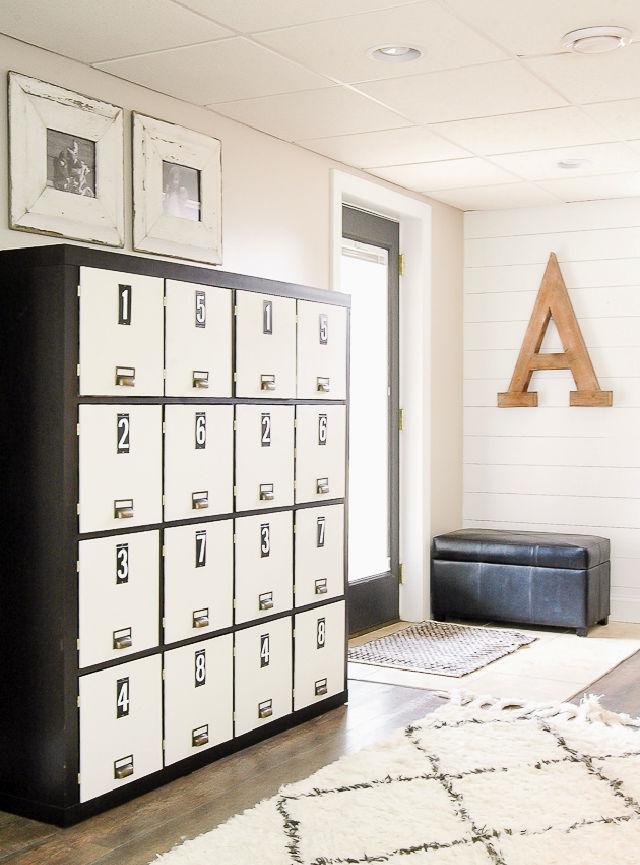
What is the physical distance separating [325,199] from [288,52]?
154 cm

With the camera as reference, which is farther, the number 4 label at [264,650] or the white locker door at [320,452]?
the white locker door at [320,452]

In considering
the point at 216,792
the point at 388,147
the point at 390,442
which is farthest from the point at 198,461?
the point at 390,442

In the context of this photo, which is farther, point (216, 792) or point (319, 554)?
point (319, 554)

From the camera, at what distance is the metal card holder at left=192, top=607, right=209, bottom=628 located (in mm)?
3475

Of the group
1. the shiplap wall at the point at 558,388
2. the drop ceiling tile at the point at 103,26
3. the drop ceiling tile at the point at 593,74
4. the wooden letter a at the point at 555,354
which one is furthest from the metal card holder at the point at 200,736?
the wooden letter a at the point at 555,354

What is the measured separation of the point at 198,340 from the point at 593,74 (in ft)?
5.49

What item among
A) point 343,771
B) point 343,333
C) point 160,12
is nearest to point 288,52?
point 160,12

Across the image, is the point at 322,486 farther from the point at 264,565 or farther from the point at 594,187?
the point at 594,187

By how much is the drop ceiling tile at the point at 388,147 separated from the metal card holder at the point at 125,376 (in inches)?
77.1

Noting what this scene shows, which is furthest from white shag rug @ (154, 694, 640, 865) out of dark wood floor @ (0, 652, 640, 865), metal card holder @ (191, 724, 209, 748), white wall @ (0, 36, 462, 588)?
white wall @ (0, 36, 462, 588)

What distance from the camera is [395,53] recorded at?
3604mm

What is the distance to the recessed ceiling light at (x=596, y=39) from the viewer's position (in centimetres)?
339

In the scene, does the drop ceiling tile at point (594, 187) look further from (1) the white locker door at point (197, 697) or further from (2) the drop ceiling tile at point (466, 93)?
(1) the white locker door at point (197, 697)

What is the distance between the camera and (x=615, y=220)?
610 centimetres
